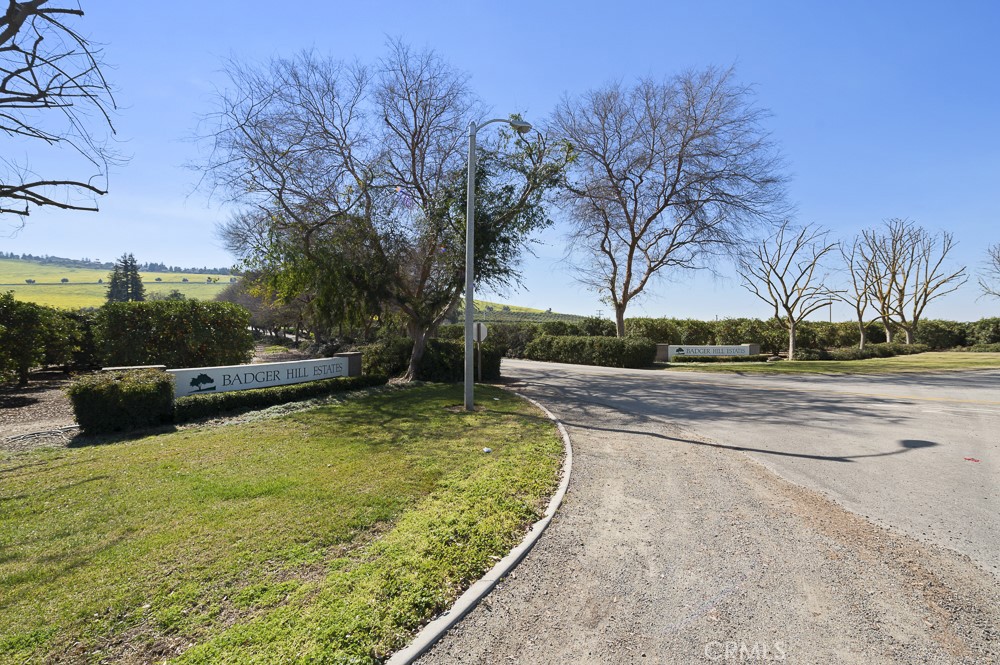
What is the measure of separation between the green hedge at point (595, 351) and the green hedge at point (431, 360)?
9578 millimetres

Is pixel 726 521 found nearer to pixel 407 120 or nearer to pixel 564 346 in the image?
Result: pixel 407 120

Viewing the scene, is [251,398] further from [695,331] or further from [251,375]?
[695,331]

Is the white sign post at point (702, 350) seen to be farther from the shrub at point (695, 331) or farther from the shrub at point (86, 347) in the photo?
the shrub at point (86, 347)

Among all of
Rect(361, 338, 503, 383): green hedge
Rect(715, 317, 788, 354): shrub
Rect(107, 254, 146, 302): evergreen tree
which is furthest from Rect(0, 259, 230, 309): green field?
Rect(715, 317, 788, 354): shrub

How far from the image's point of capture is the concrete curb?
8.43 feet

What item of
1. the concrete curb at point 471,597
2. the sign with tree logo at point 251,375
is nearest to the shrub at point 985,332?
the sign with tree logo at point 251,375

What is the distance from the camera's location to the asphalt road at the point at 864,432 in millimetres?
Result: 4664

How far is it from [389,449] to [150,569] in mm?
3567

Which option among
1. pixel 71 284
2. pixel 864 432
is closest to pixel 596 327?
pixel 864 432

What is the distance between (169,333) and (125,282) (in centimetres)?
7440

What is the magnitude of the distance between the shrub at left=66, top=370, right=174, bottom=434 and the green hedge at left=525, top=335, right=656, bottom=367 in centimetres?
1989

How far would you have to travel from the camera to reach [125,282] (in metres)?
70.2

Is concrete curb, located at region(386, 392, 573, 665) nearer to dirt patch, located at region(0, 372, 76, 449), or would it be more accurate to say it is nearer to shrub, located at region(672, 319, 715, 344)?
dirt patch, located at region(0, 372, 76, 449)

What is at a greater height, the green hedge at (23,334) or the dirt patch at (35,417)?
the green hedge at (23,334)
